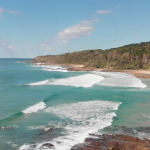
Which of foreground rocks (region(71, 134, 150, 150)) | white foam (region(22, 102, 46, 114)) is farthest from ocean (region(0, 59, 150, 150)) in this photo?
foreground rocks (region(71, 134, 150, 150))

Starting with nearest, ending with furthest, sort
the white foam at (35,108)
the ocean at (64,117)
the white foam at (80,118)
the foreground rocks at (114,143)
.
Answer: the foreground rocks at (114,143) < the white foam at (80,118) < the ocean at (64,117) < the white foam at (35,108)

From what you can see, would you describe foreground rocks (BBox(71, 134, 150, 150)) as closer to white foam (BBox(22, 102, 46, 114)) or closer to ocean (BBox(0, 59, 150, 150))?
ocean (BBox(0, 59, 150, 150))

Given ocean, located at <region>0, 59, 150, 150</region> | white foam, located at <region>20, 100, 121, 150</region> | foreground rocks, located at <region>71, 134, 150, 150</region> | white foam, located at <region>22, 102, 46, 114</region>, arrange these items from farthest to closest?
white foam, located at <region>22, 102, 46, 114</region>, ocean, located at <region>0, 59, 150, 150</region>, white foam, located at <region>20, 100, 121, 150</region>, foreground rocks, located at <region>71, 134, 150, 150</region>

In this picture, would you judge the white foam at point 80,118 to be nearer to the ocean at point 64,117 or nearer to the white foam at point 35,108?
the ocean at point 64,117

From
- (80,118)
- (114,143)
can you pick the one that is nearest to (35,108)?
(80,118)

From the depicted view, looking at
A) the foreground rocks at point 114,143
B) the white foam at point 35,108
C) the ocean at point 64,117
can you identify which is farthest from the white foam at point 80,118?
the white foam at point 35,108

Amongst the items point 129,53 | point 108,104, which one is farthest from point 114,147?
point 129,53
